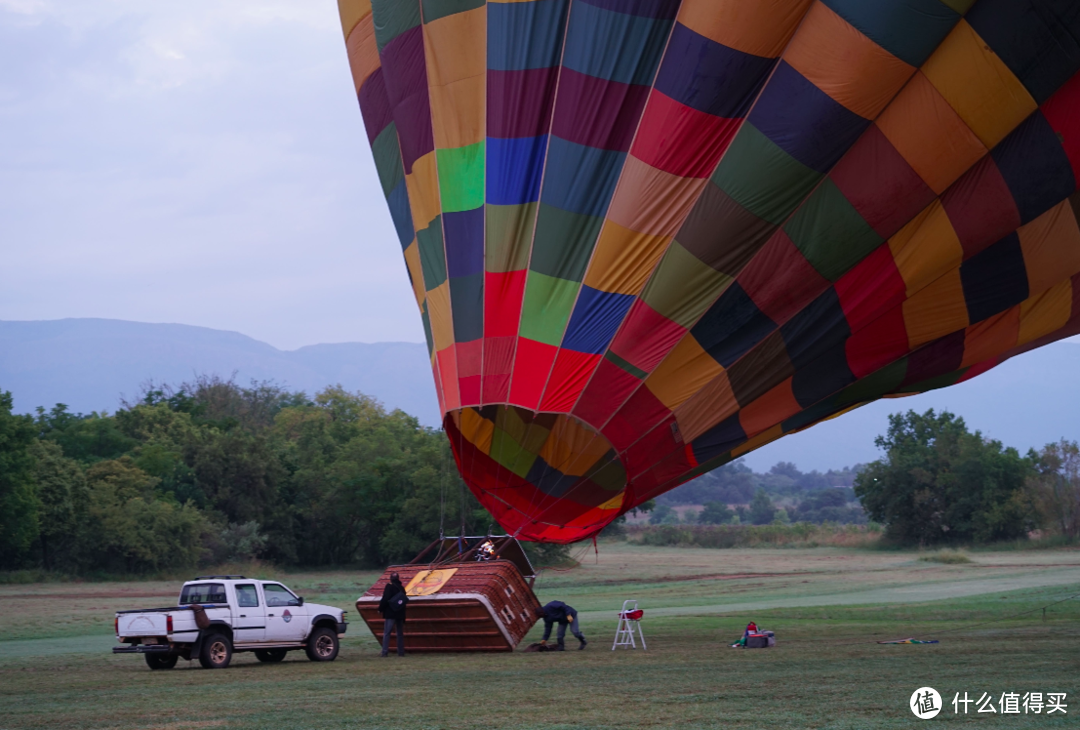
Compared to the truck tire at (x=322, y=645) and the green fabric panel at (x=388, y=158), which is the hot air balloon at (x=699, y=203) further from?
the truck tire at (x=322, y=645)

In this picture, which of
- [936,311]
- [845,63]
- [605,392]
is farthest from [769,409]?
[845,63]

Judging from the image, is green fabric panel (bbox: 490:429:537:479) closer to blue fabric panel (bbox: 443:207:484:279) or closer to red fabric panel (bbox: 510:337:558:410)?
red fabric panel (bbox: 510:337:558:410)

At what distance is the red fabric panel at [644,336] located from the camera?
37.1 ft

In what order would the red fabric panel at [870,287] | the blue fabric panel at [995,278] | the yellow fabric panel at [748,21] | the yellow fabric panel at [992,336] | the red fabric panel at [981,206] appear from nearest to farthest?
the yellow fabric panel at [748,21] → the red fabric panel at [981,206] → the red fabric panel at [870,287] → the blue fabric panel at [995,278] → the yellow fabric panel at [992,336]

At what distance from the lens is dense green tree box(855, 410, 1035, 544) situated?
5438 centimetres

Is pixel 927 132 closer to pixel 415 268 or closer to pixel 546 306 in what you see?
pixel 546 306

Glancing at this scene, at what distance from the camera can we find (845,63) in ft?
34.1

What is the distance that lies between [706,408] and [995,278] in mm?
3635

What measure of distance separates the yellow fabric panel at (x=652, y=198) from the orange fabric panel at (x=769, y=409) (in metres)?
2.40

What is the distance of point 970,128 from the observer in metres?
10.7

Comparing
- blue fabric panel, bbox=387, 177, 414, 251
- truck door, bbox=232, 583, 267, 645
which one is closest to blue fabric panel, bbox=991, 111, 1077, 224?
blue fabric panel, bbox=387, 177, 414, 251

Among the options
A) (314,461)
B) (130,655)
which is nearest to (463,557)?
(130,655)

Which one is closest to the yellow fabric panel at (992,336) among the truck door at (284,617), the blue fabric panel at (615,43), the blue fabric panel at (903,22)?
the blue fabric panel at (903,22)

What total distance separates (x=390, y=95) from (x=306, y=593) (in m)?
21.3
